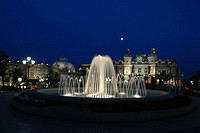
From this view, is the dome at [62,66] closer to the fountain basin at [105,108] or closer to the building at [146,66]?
the building at [146,66]

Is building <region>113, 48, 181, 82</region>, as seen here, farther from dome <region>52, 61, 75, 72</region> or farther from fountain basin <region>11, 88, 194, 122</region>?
fountain basin <region>11, 88, 194, 122</region>

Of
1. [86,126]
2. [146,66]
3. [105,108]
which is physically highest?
[146,66]

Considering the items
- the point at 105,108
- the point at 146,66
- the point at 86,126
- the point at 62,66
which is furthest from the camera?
the point at 62,66

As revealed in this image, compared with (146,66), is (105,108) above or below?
below

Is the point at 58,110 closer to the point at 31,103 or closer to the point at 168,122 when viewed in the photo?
the point at 31,103

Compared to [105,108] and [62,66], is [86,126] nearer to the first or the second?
[105,108]

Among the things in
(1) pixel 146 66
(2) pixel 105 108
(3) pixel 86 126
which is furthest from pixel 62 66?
(3) pixel 86 126

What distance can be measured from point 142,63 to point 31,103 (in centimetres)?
8271

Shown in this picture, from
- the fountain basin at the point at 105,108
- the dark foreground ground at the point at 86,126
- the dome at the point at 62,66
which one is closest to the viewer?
the dark foreground ground at the point at 86,126

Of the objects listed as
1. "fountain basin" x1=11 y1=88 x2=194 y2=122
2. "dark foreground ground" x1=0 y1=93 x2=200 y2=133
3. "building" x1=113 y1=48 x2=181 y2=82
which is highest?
"building" x1=113 y1=48 x2=181 y2=82

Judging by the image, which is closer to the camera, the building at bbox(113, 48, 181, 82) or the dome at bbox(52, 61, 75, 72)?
the building at bbox(113, 48, 181, 82)

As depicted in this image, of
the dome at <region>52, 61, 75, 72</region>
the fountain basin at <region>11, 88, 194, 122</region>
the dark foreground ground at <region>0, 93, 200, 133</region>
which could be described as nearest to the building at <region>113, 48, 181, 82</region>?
the dome at <region>52, 61, 75, 72</region>

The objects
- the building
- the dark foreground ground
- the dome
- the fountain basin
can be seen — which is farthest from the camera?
the dome

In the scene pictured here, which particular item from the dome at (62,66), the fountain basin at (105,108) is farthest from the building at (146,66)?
the fountain basin at (105,108)
